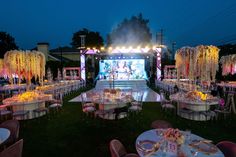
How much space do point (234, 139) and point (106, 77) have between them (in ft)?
59.2

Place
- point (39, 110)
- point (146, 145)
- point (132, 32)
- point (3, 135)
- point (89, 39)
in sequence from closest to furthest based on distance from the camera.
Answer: point (146, 145) → point (3, 135) → point (39, 110) → point (132, 32) → point (89, 39)

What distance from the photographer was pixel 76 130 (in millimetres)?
7195

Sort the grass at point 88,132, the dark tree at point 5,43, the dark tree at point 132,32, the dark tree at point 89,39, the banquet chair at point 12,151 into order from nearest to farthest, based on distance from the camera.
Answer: the banquet chair at point 12,151
the grass at point 88,132
the dark tree at point 5,43
the dark tree at point 132,32
the dark tree at point 89,39

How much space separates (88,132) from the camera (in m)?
7.00

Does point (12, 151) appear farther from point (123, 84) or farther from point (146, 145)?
point (123, 84)

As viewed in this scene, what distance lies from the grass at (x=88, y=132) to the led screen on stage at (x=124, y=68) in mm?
14127

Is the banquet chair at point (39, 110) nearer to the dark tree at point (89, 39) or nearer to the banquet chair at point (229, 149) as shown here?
the banquet chair at point (229, 149)

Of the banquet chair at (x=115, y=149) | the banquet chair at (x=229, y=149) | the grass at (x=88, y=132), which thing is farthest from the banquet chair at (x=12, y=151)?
the banquet chair at (x=229, y=149)

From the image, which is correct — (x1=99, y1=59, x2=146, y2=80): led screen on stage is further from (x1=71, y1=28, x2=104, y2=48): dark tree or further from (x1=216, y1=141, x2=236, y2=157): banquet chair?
(x1=216, y1=141, x2=236, y2=157): banquet chair

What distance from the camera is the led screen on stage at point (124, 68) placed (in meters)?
23.3

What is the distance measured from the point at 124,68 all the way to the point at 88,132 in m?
16.7

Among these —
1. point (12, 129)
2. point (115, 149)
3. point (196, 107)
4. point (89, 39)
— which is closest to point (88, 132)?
point (12, 129)

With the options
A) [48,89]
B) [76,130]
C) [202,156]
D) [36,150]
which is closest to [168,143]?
[202,156]

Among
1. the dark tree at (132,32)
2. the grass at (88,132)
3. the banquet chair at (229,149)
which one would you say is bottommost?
the grass at (88,132)
